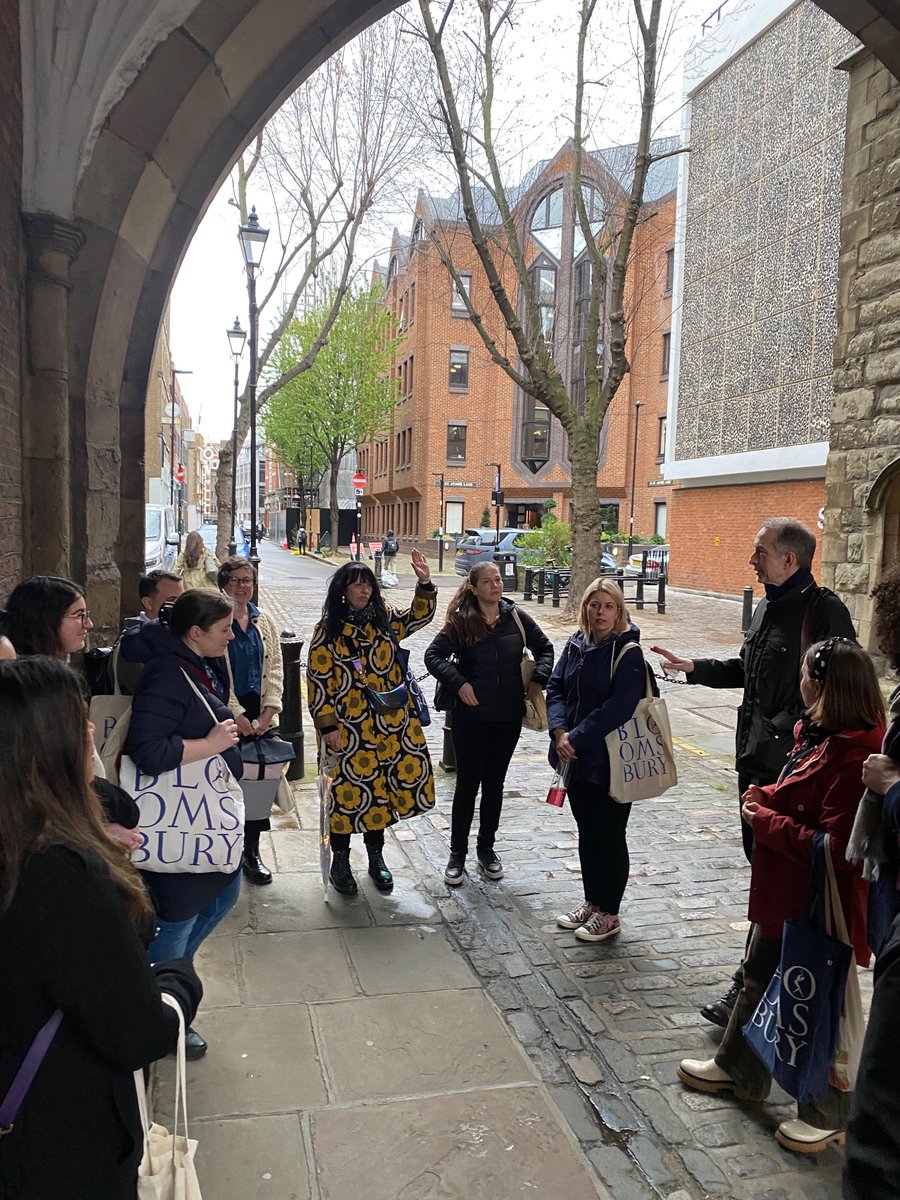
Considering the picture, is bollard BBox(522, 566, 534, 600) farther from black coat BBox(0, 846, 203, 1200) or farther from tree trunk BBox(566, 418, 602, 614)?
black coat BBox(0, 846, 203, 1200)

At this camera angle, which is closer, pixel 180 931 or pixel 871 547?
pixel 180 931

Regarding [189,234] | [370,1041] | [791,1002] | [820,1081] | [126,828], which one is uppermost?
[189,234]

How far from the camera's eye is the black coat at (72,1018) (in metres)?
1.43

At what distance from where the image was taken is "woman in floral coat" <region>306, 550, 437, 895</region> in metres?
4.42

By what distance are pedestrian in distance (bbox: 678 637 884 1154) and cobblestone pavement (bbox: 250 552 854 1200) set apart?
0.42ft

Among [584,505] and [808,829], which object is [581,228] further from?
[808,829]

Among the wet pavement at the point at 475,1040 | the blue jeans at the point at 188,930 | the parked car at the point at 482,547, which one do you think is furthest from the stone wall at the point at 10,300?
the parked car at the point at 482,547

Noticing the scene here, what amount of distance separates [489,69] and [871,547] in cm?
877

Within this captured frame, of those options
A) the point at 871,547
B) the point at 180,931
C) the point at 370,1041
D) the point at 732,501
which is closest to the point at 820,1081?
the point at 370,1041

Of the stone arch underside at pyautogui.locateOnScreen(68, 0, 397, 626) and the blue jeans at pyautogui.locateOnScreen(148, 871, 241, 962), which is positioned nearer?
the blue jeans at pyautogui.locateOnScreen(148, 871, 241, 962)

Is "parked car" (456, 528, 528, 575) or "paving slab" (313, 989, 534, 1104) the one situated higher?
"parked car" (456, 528, 528, 575)

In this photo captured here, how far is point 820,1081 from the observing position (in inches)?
101

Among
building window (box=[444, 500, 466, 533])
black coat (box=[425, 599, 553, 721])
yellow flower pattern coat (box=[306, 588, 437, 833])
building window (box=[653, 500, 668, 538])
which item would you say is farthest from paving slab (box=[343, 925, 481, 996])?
building window (box=[444, 500, 466, 533])

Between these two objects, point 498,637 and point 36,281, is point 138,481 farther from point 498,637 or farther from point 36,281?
point 498,637
